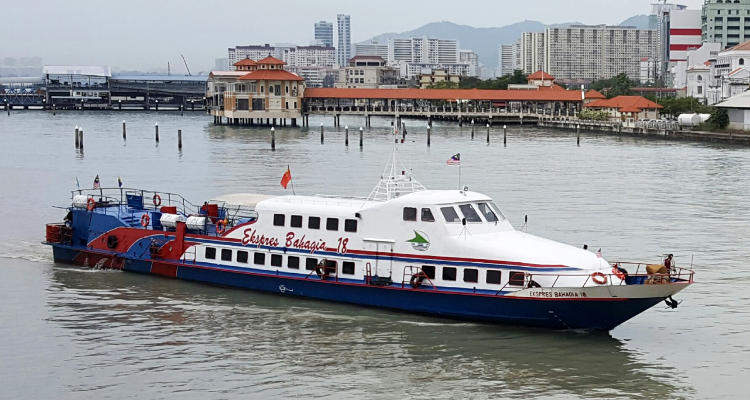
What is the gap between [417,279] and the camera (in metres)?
25.5

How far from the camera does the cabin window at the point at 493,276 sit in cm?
2459

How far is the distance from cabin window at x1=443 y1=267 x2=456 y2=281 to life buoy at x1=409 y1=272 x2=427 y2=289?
1.64 feet

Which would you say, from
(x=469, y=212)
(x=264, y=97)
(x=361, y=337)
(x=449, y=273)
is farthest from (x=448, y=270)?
(x=264, y=97)

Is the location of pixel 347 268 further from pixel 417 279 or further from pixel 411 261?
pixel 417 279

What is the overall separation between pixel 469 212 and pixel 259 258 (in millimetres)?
6097

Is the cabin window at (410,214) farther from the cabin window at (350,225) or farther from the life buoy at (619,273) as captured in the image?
the life buoy at (619,273)

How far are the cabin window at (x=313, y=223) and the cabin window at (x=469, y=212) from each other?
3.81 metres

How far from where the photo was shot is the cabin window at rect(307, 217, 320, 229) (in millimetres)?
27219

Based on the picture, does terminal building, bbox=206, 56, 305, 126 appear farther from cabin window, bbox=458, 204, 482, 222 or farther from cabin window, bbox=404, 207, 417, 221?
cabin window, bbox=458, 204, 482, 222

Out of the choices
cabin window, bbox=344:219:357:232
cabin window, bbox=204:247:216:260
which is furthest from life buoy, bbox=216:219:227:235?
cabin window, bbox=344:219:357:232

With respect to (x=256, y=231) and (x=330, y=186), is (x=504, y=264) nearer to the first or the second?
(x=256, y=231)

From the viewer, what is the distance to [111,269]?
32.0 metres

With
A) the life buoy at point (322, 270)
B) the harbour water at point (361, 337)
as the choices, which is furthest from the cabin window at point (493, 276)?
the life buoy at point (322, 270)

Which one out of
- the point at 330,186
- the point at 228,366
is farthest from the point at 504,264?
the point at 330,186
